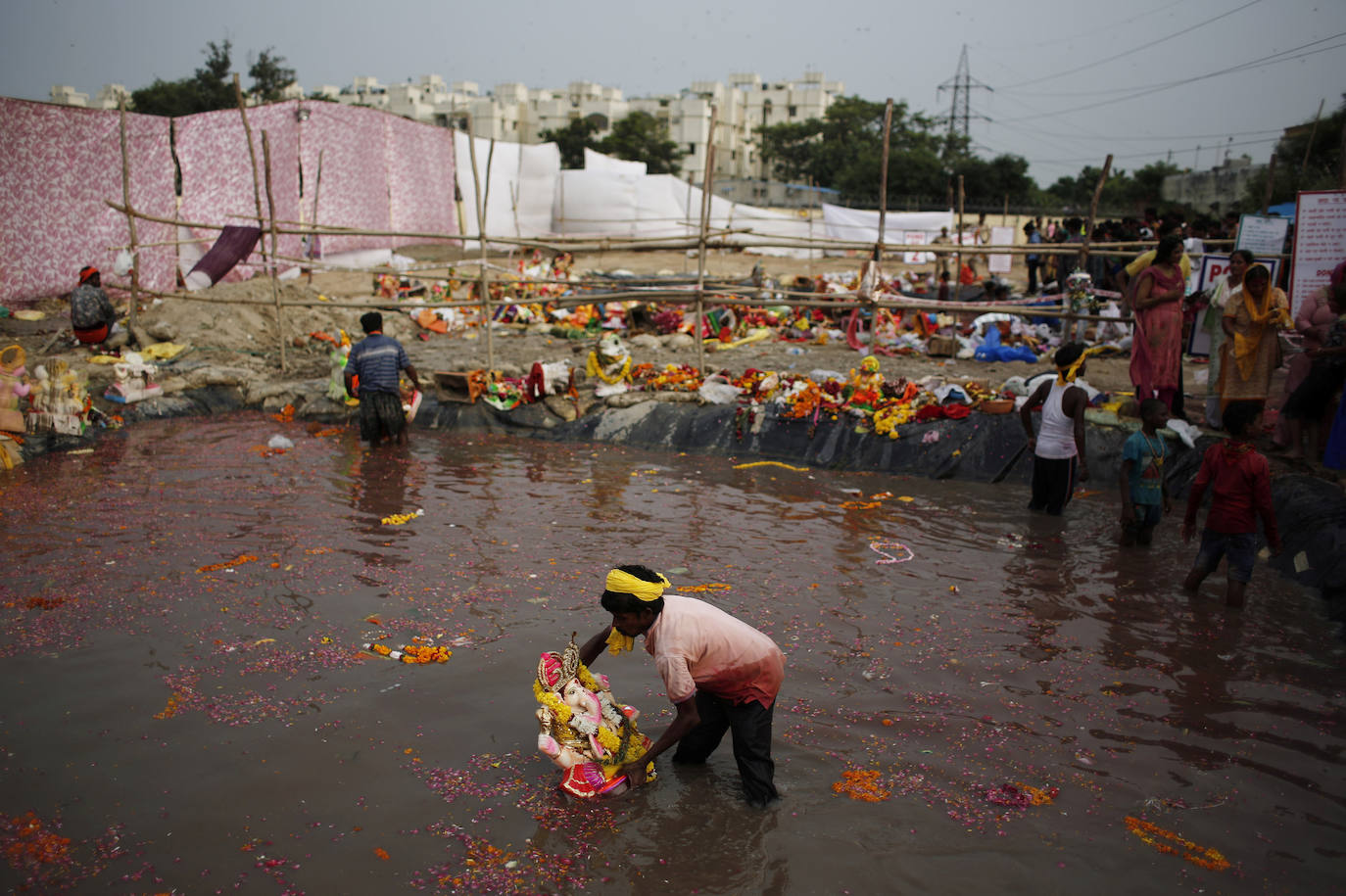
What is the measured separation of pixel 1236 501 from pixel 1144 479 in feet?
3.64

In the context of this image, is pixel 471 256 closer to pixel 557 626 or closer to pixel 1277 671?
pixel 557 626

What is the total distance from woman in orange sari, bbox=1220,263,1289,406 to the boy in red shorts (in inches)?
97.8

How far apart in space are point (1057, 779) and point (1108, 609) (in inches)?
82.7

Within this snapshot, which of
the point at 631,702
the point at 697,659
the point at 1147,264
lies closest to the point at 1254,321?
the point at 1147,264

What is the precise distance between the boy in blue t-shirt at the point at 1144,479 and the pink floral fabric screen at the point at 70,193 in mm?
14055

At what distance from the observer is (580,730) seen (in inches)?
138

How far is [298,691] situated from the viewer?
14.0 feet

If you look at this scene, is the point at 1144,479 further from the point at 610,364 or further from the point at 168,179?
the point at 168,179

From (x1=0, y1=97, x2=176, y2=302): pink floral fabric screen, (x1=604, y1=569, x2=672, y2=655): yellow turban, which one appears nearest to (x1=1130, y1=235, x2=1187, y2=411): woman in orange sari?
(x1=604, y1=569, x2=672, y2=655): yellow turban

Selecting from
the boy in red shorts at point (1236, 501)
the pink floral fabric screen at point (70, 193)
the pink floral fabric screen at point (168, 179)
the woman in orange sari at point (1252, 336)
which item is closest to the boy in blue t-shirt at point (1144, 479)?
the boy in red shorts at point (1236, 501)

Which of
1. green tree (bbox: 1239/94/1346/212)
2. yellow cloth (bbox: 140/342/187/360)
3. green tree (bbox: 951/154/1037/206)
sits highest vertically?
green tree (bbox: 951/154/1037/206)

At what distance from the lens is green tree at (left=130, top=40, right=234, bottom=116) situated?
113 ft

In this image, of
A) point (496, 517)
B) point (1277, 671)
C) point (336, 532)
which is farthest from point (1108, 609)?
point (336, 532)

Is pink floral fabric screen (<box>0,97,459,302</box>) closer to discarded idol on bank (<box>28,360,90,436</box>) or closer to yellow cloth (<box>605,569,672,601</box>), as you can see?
discarded idol on bank (<box>28,360,90,436</box>)
